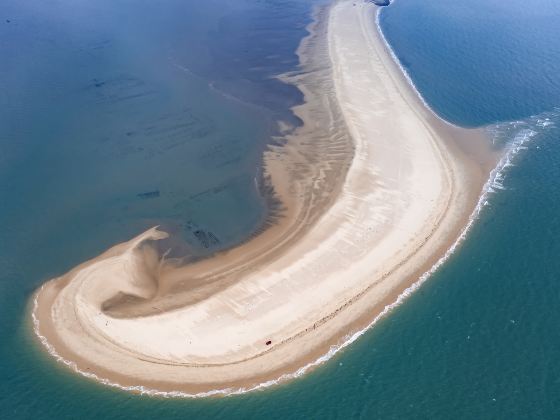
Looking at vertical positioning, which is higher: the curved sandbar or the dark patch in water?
the dark patch in water

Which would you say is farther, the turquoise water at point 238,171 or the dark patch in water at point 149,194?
the dark patch in water at point 149,194

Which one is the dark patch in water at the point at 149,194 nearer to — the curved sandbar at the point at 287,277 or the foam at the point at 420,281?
the curved sandbar at the point at 287,277

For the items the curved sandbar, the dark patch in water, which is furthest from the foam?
the dark patch in water

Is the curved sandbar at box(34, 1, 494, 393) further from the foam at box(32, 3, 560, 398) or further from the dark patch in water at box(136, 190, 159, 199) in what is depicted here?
A: the dark patch in water at box(136, 190, 159, 199)

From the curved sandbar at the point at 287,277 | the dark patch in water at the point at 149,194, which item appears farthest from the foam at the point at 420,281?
the dark patch in water at the point at 149,194

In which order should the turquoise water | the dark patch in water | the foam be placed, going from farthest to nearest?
the dark patch in water < the foam < the turquoise water

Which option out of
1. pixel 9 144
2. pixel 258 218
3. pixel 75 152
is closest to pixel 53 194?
pixel 75 152
